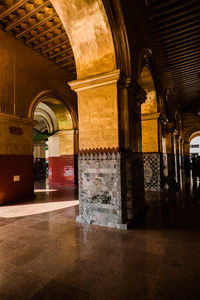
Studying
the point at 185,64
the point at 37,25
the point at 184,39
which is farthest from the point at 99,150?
the point at 185,64

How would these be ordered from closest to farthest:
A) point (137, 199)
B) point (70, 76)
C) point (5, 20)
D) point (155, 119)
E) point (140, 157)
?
point (137, 199), point (140, 157), point (5, 20), point (155, 119), point (70, 76)

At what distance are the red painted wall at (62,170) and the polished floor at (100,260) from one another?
5089mm

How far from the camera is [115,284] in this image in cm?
177

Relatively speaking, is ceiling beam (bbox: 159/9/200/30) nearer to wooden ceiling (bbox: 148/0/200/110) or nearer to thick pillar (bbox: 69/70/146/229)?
wooden ceiling (bbox: 148/0/200/110)

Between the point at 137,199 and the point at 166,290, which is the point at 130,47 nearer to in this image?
the point at 137,199

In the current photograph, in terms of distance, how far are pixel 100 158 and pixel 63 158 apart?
5.89 meters

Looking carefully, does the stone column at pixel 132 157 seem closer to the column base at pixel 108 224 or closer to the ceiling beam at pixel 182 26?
the column base at pixel 108 224

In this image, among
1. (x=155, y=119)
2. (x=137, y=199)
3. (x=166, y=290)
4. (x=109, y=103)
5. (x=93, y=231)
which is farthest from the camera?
(x=155, y=119)

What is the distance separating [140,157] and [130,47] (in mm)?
2529

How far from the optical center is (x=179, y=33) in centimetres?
594

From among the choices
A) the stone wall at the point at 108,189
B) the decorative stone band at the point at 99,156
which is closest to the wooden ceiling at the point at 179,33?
the stone wall at the point at 108,189

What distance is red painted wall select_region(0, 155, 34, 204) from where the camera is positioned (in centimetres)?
557

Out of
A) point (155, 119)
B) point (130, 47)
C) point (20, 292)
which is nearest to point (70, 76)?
point (155, 119)

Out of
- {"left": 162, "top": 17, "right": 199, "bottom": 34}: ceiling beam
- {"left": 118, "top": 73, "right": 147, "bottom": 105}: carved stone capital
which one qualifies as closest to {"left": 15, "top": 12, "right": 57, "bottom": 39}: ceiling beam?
{"left": 118, "top": 73, "right": 147, "bottom": 105}: carved stone capital
